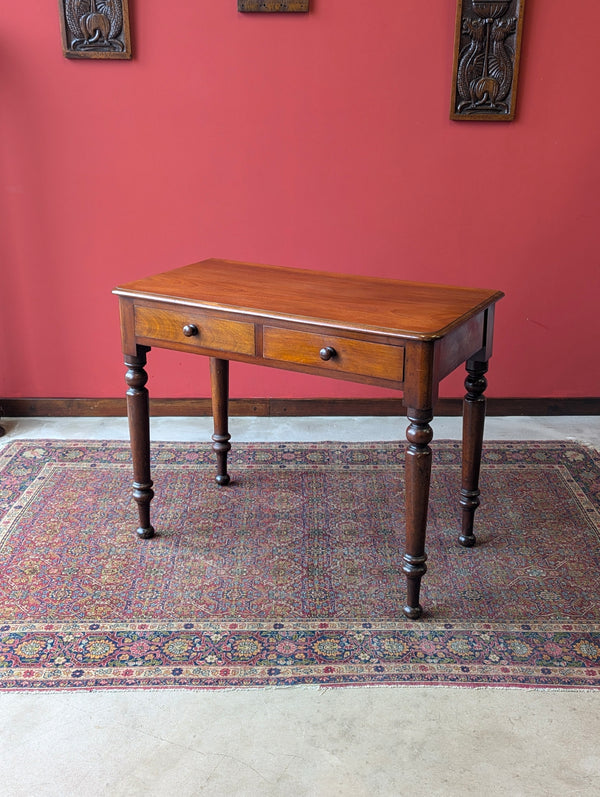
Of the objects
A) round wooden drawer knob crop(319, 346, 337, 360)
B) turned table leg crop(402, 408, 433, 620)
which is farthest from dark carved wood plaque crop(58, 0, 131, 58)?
turned table leg crop(402, 408, 433, 620)

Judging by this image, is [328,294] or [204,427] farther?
[204,427]

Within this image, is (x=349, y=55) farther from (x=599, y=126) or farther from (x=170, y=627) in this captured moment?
(x=170, y=627)

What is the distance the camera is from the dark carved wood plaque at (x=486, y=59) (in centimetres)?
343

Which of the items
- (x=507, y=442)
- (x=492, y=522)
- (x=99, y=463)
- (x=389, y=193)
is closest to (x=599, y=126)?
(x=389, y=193)

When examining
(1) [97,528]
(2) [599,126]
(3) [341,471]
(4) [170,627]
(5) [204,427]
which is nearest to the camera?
(4) [170,627]

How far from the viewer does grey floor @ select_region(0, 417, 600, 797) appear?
184 centimetres

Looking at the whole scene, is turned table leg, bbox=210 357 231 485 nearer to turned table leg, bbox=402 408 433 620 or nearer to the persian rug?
the persian rug

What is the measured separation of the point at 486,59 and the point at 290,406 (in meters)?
1.77

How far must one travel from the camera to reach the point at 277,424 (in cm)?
390

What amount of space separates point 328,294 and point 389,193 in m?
1.38

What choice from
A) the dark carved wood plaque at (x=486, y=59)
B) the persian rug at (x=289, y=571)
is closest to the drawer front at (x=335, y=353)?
the persian rug at (x=289, y=571)

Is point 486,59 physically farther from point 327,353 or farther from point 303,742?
point 303,742

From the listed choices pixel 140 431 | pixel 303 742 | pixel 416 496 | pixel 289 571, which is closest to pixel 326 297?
pixel 416 496

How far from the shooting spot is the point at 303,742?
6.45ft
